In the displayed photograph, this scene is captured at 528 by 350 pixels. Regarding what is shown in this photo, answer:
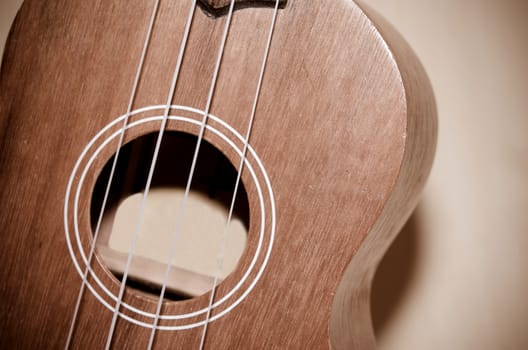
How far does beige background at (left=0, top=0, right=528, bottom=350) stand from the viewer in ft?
2.55

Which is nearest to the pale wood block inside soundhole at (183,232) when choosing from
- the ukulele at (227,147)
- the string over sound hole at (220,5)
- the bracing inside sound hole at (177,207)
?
the bracing inside sound hole at (177,207)

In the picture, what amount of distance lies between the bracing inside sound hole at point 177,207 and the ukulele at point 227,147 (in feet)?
0.65

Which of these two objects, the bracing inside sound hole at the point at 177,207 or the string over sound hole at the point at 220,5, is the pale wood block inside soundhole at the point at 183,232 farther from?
the string over sound hole at the point at 220,5

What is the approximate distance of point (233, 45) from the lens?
54 cm

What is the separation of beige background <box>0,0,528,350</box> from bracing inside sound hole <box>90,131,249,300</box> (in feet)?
0.96

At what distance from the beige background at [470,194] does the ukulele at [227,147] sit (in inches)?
9.2

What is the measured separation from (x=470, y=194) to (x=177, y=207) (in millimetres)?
488

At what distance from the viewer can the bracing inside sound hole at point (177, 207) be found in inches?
31.6

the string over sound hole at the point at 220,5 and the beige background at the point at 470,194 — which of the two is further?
the beige background at the point at 470,194

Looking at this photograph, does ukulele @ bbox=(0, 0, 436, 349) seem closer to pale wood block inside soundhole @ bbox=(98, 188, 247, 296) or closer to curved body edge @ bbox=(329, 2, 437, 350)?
curved body edge @ bbox=(329, 2, 437, 350)

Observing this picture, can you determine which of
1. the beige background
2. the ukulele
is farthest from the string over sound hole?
the beige background

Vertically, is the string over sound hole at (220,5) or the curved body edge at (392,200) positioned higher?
the string over sound hole at (220,5)

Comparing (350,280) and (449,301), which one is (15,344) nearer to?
(350,280)

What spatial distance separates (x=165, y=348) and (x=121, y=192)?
36 cm
